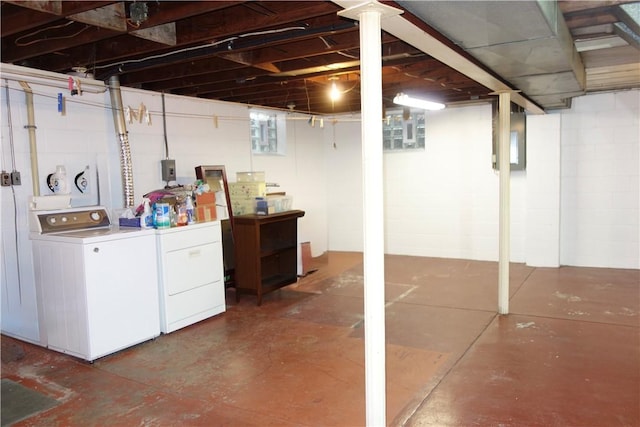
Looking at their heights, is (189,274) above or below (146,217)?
below

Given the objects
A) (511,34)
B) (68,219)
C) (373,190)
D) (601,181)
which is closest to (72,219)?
(68,219)

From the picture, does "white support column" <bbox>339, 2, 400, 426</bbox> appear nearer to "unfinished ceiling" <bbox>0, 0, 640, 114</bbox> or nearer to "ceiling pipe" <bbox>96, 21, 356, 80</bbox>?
"unfinished ceiling" <bbox>0, 0, 640, 114</bbox>

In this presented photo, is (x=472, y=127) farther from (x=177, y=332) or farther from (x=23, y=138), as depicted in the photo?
(x=23, y=138)

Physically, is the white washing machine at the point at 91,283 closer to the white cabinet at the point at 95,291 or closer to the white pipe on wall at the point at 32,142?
the white cabinet at the point at 95,291

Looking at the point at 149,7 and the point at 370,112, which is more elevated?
the point at 149,7

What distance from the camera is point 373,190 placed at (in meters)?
2.04

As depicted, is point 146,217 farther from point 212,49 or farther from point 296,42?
point 296,42

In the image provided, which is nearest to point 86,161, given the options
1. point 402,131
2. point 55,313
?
point 55,313

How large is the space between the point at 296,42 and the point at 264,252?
228 cm

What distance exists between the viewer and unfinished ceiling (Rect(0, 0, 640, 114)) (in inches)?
98.0

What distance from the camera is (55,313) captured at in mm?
3725

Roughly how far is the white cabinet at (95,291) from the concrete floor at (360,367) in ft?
0.45

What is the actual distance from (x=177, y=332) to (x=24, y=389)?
4.19ft

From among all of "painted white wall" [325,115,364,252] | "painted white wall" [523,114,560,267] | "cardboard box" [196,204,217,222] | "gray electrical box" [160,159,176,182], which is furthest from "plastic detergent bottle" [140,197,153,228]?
"painted white wall" [523,114,560,267]
